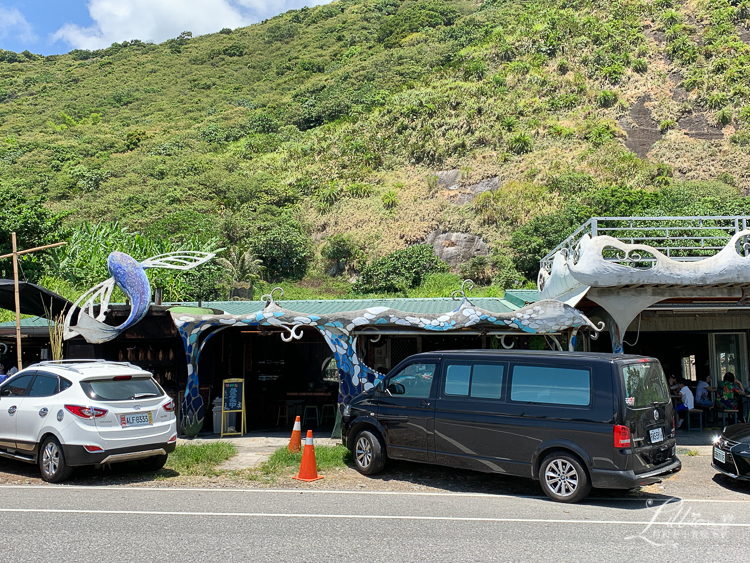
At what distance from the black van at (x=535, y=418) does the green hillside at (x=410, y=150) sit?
2352 centimetres

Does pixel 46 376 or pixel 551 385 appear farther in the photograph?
pixel 46 376

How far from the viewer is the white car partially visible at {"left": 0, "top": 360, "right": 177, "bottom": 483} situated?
8.81m

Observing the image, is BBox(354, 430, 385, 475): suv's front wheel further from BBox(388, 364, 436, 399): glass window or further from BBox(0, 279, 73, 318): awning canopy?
BBox(0, 279, 73, 318): awning canopy

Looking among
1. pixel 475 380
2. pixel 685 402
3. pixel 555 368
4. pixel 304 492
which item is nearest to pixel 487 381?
pixel 475 380

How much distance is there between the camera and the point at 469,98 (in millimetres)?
65938

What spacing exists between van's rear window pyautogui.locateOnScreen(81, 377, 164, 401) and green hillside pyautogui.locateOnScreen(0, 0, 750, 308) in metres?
21.2

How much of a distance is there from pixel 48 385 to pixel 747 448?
10064 millimetres

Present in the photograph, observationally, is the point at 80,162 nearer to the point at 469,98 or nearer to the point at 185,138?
the point at 185,138

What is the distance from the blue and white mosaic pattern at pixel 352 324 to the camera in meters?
12.0

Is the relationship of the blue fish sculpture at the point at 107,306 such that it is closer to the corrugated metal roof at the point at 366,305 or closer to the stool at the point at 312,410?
the corrugated metal roof at the point at 366,305

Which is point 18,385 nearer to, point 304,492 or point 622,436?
point 304,492

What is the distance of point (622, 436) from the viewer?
7703 millimetres

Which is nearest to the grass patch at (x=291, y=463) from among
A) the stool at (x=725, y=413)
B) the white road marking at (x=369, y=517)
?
the white road marking at (x=369, y=517)

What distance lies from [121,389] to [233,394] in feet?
16.0
